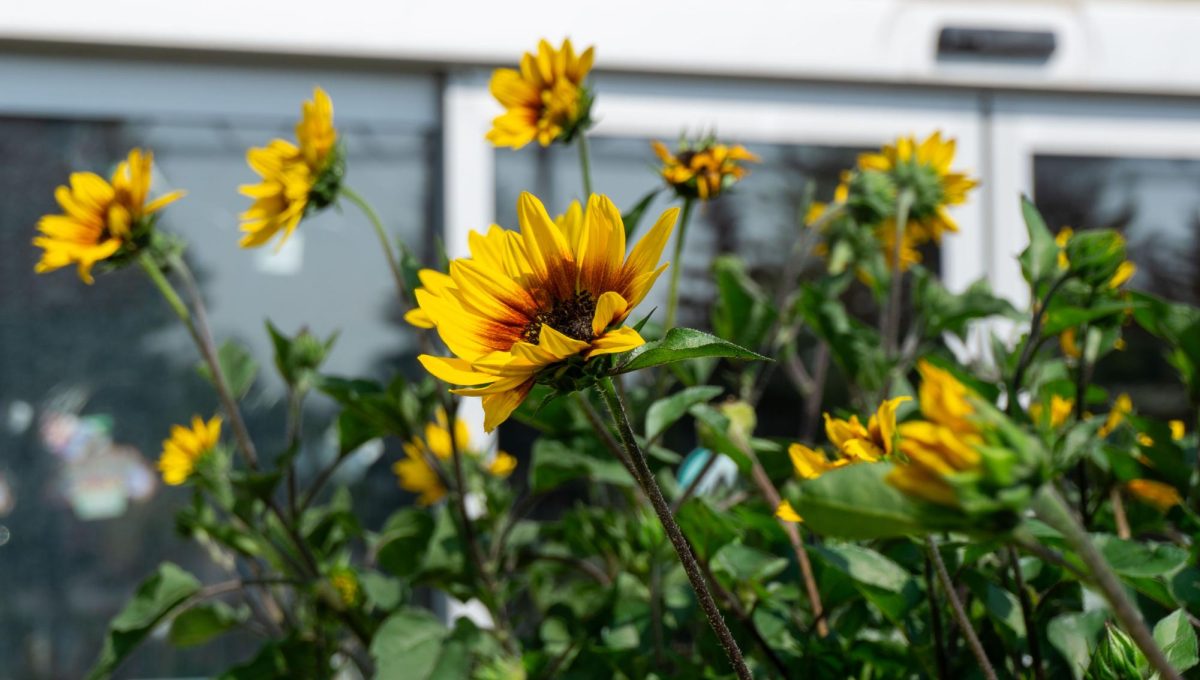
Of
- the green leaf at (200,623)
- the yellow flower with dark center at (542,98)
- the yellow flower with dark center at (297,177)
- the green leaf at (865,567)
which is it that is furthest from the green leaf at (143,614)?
the green leaf at (865,567)

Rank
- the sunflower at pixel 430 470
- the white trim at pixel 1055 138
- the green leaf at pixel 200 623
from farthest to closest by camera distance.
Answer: the white trim at pixel 1055 138 < the sunflower at pixel 430 470 < the green leaf at pixel 200 623

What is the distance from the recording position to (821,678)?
63cm

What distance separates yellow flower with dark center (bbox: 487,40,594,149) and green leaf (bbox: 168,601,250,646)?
53 cm

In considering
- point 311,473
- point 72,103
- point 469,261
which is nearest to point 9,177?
point 72,103

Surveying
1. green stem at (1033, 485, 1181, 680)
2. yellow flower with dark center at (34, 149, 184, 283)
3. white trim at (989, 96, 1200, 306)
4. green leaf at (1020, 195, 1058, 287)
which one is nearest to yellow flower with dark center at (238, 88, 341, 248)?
yellow flower with dark center at (34, 149, 184, 283)

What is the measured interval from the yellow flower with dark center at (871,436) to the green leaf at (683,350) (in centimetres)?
12

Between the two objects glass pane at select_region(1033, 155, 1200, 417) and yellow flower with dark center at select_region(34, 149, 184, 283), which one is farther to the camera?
glass pane at select_region(1033, 155, 1200, 417)

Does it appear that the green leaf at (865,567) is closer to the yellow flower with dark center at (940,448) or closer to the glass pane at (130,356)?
the yellow flower with dark center at (940,448)

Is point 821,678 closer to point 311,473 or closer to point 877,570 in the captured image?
point 877,570

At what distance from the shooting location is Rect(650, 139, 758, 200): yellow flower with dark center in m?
0.88

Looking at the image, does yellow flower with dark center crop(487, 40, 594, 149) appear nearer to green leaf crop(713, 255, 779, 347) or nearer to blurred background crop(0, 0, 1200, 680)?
green leaf crop(713, 255, 779, 347)

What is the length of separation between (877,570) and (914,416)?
0.58 ft

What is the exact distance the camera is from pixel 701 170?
2.89 feet

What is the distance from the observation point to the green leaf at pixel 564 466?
2.60ft
